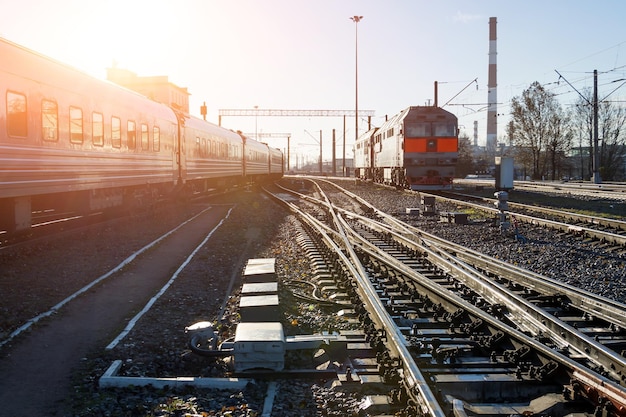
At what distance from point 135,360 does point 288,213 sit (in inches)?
554

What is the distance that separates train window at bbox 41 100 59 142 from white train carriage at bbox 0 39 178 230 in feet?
0.06

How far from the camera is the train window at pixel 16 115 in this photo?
905 centimetres

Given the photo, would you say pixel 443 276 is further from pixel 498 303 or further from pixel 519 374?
pixel 519 374

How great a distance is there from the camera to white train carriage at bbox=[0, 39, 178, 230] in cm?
915

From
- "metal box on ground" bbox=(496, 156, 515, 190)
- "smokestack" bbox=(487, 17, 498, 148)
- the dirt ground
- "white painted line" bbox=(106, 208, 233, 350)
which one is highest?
"smokestack" bbox=(487, 17, 498, 148)

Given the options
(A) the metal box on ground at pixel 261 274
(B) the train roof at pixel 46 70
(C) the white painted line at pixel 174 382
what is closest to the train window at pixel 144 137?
(B) the train roof at pixel 46 70

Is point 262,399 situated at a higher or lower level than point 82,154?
lower

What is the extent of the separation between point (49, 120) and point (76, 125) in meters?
1.19

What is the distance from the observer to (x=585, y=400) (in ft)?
11.8

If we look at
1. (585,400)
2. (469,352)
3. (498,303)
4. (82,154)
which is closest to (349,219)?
(82,154)

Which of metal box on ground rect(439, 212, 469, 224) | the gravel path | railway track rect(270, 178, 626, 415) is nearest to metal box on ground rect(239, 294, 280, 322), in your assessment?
the gravel path

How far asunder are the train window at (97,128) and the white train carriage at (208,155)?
26.6ft

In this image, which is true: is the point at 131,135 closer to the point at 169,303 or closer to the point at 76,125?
the point at 76,125

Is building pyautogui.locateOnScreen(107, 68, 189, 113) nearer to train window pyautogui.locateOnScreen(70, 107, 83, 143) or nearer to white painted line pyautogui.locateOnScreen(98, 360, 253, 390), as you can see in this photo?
train window pyautogui.locateOnScreen(70, 107, 83, 143)
